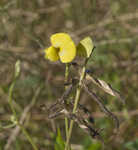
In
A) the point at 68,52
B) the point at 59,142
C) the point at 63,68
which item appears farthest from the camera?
the point at 63,68

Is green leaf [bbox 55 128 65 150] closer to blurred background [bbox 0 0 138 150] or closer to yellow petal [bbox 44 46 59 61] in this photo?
yellow petal [bbox 44 46 59 61]

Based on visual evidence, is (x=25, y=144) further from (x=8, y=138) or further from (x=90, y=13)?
(x=90, y=13)

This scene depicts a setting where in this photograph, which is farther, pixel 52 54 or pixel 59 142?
pixel 59 142

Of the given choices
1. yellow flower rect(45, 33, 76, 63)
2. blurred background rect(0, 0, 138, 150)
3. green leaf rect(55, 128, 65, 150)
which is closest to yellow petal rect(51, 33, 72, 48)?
yellow flower rect(45, 33, 76, 63)

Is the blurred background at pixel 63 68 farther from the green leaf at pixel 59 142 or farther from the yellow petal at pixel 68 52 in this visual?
the yellow petal at pixel 68 52

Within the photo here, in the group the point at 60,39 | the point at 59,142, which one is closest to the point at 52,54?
the point at 60,39

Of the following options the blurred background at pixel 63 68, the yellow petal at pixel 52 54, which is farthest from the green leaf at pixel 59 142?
the blurred background at pixel 63 68

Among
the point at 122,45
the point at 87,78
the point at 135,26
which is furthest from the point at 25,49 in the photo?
the point at 87,78

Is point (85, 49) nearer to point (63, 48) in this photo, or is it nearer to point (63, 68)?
point (63, 48)
